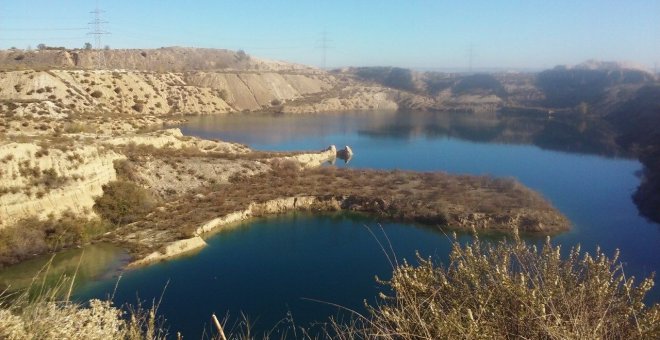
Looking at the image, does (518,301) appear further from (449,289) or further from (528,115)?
(528,115)

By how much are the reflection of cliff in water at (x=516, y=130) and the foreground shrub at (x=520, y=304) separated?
45.5 metres

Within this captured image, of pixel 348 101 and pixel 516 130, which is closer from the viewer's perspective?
pixel 516 130

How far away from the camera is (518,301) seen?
14.1 feet

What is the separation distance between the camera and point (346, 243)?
788 inches

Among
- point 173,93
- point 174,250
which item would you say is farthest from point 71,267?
point 173,93

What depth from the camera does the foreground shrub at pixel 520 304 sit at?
3990 mm

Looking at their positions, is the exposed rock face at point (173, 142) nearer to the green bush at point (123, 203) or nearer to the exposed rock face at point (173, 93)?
the green bush at point (123, 203)

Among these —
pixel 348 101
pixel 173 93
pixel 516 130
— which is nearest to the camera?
pixel 516 130

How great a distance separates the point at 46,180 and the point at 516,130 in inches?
2117

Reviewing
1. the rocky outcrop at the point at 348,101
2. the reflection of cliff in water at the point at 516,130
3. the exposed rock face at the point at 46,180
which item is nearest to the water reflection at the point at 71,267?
the exposed rock face at the point at 46,180

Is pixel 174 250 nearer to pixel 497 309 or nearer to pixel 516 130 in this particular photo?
pixel 497 309

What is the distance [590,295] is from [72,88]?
163 ft

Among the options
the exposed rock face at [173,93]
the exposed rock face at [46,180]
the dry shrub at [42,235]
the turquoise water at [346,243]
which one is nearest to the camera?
the turquoise water at [346,243]

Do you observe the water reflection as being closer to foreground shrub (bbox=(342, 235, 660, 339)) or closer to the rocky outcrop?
foreground shrub (bbox=(342, 235, 660, 339))
